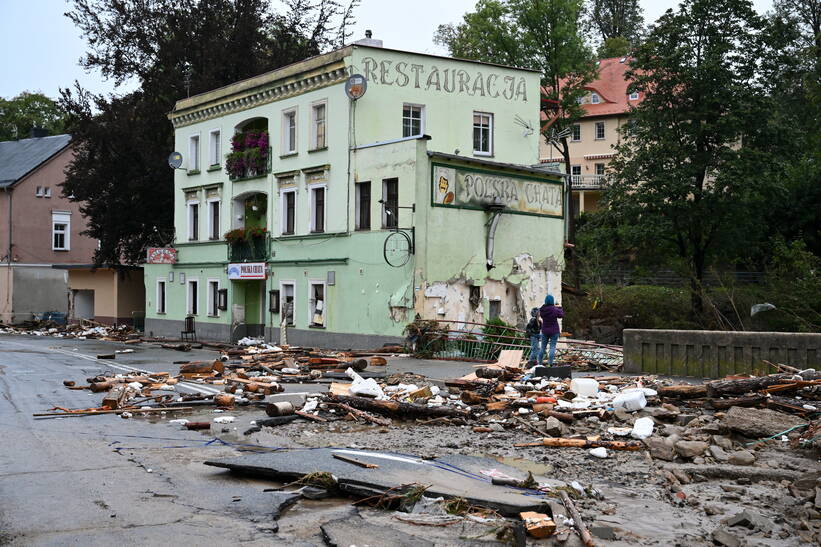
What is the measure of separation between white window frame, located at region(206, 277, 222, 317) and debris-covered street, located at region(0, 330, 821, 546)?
22791 millimetres

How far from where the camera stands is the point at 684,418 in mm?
13141

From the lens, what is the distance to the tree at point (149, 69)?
46.8 m

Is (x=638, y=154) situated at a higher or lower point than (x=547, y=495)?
higher

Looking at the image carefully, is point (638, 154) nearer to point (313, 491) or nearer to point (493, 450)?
point (493, 450)

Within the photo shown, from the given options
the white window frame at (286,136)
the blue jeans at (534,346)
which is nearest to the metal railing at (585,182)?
the white window frame at (286,136)

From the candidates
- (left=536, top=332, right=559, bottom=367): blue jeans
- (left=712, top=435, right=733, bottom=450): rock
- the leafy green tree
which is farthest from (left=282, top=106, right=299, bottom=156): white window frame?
the leafy green tree

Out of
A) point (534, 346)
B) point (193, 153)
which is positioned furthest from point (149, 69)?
point (534, 346)

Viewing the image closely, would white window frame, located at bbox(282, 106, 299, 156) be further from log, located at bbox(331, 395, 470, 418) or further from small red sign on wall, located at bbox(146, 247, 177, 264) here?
log, located at bbox(331, 395, 470, 418)

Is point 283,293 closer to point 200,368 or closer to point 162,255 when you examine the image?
point 162,255

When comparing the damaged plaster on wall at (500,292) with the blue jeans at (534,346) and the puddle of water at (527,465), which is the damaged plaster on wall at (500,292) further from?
the puddle of water at (527,465)

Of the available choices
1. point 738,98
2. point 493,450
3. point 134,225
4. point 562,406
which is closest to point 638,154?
point 738,98

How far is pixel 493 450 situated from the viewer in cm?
1178

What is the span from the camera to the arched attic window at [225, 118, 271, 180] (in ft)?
127

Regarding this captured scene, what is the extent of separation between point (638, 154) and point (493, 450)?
35482 mm
